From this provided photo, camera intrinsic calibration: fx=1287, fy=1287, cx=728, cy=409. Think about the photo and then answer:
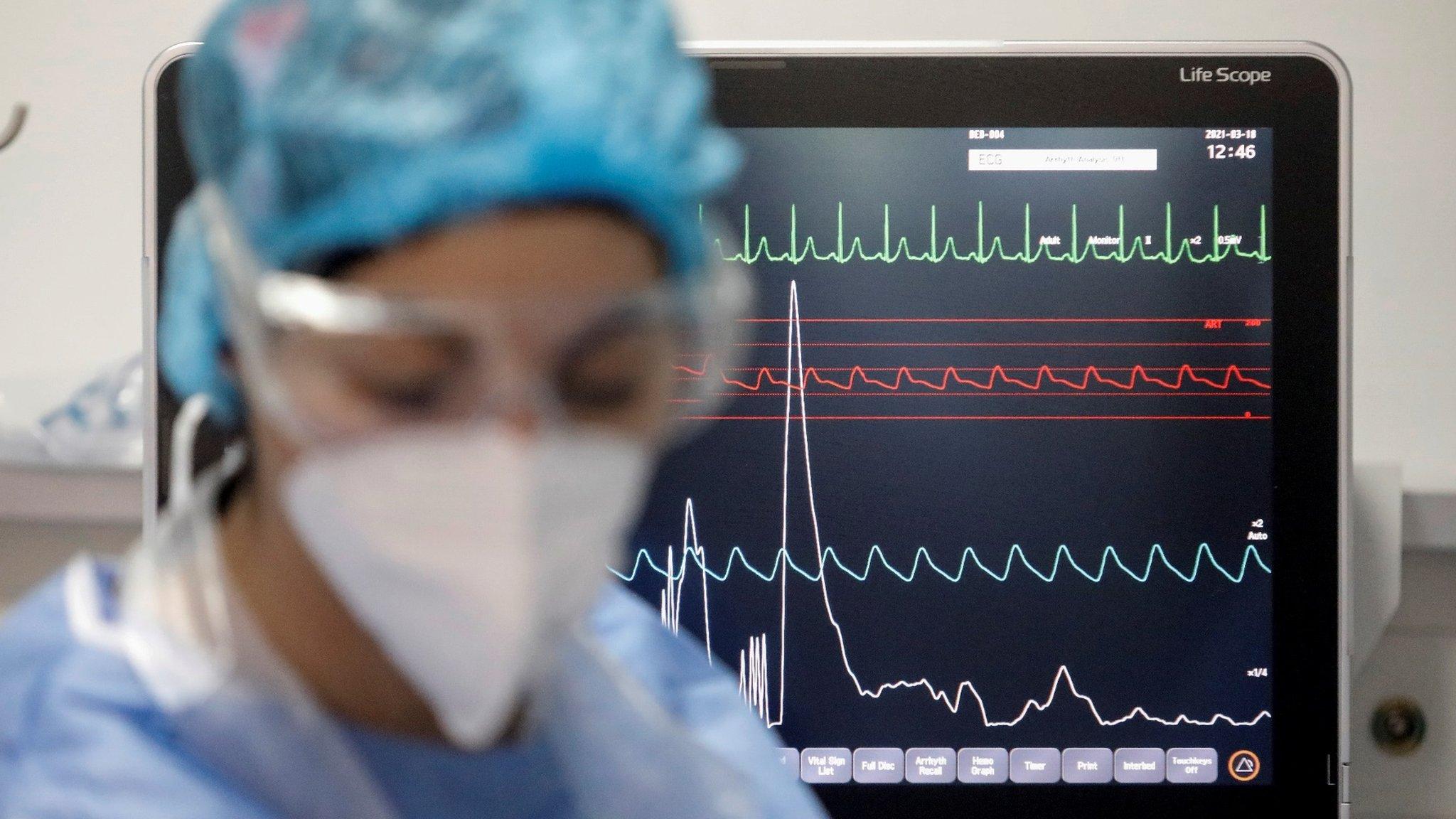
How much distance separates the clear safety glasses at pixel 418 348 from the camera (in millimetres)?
400

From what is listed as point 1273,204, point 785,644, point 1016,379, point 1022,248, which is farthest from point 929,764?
point 1273,204

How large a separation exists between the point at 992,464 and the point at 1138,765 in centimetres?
26

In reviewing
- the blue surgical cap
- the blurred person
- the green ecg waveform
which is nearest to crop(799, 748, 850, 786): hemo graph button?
the green ecg waveform

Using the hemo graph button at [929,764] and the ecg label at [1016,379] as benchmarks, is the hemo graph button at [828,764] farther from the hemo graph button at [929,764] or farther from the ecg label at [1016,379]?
the ecg label at [1016,379]

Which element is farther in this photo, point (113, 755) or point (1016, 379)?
point (1016, 379)

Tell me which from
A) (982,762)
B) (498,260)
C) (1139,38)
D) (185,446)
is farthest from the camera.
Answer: (1139,38)

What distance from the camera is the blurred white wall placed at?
3.91 feet

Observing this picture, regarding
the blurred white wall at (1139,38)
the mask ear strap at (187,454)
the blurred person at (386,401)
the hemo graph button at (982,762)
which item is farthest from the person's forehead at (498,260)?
the blurred white wall at (1139,38)

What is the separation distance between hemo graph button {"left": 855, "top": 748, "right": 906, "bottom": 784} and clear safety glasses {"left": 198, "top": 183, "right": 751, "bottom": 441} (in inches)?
24.6

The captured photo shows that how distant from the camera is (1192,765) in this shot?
994 mm

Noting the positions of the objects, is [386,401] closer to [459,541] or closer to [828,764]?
[459,541]

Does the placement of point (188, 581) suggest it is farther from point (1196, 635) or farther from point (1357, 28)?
point (1357, 28)

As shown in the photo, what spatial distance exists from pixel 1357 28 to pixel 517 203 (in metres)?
1.06

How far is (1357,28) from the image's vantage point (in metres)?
1.19
